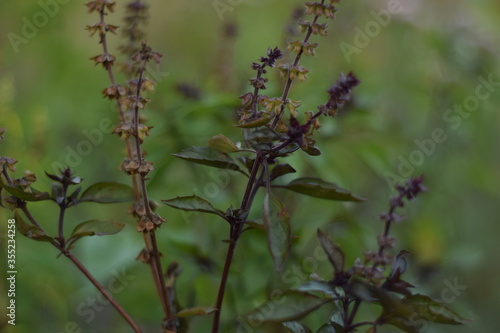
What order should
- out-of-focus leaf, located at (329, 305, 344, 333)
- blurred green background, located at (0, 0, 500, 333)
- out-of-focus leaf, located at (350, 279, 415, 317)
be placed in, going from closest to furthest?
out-of-focus leaf, located at (350, 279, 415, 317)
out-of-focus leaf, located at (329, 305, 344, 333)
blurred green background, located at (0, 0, 500, 333)

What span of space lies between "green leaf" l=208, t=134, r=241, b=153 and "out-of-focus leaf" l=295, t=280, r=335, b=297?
155mm

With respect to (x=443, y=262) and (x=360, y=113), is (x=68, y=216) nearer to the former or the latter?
(x=360, y=113)

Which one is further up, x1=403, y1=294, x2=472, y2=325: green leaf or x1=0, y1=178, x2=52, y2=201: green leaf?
x1=0, y1=178, x2=52, y2=201: green leaf

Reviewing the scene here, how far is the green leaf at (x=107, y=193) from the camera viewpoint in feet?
2.35

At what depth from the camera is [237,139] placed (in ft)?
3.84

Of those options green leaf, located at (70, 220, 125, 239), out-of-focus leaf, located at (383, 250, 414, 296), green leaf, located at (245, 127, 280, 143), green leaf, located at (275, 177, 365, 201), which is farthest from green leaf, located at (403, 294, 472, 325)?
green leaf, located at (70, 220, 125, 239)

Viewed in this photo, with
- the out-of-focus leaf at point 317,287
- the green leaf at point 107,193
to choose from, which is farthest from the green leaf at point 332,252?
the green leaf at point 107,193

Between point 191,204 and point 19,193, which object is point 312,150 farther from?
point 19,193

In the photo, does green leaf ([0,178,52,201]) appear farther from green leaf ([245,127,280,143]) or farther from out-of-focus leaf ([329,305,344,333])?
out-of-focus leaf ([329,305,344,333])

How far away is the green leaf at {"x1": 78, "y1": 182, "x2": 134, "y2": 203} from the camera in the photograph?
0.72m

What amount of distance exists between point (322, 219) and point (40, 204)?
593 mm

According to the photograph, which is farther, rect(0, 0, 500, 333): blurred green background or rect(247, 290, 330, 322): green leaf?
rect(0, 0, 500, 333): blurred green background

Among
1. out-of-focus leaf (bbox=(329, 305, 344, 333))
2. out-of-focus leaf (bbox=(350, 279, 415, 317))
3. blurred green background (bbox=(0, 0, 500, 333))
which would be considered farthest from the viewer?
blurred green background (bbox=(0, 0, 500, 333))

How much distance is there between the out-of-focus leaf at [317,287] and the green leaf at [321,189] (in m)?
0.10
